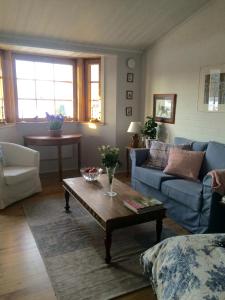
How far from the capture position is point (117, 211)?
2.25 meters

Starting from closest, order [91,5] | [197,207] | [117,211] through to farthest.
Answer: [117,211], [197,207], [91,5]

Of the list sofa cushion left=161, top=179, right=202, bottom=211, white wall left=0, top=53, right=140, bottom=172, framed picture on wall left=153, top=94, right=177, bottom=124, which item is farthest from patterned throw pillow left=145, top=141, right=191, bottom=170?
white wall left=0, top=53, right=140, bottom=172

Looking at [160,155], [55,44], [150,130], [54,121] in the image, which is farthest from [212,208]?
[55,44]

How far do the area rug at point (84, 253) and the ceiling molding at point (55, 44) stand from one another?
2390mm

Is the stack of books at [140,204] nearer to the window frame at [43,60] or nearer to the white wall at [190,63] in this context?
the white wall at [190,63]

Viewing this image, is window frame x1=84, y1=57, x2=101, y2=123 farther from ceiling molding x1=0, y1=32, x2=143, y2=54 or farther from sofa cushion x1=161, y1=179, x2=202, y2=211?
sofa cushion x1=161, y1=179, x2=202, y2=211

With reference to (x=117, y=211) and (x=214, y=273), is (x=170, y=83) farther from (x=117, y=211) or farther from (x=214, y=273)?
(x=214, y=273)

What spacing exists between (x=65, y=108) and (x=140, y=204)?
126 inches

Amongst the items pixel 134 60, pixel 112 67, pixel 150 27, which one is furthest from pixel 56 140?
pixel 150 27

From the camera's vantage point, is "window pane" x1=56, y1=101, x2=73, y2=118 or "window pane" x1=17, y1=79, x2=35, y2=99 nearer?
"window pane" x1=17, y1=79, x2=35, y2=99

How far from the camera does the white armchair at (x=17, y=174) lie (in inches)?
128

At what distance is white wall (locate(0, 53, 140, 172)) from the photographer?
454 centimetres

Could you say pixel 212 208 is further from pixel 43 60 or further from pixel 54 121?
pixel 43 60

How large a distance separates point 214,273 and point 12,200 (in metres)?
2.83
